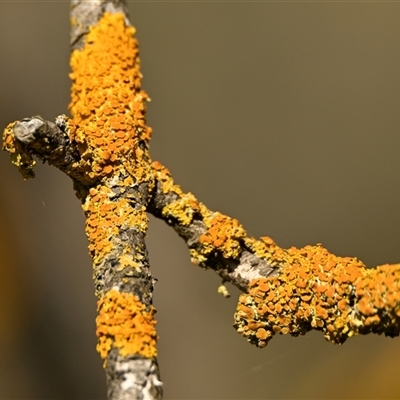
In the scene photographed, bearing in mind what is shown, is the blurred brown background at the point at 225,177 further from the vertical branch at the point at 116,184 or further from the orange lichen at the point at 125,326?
the orange lichen at the point at 125,326

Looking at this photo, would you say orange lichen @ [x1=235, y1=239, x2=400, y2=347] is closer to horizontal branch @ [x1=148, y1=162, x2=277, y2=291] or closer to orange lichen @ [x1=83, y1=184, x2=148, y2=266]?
horizontal branch @ [x1=148, y1=162, x2=277, y2=291]

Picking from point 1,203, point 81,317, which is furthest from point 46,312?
point 1,203

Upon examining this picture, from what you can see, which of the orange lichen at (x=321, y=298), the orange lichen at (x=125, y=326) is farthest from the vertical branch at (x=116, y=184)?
the orange lichen at (x=321, y=298)

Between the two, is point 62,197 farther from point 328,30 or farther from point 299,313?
point 299,313

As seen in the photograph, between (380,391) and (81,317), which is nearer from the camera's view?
(380,391)

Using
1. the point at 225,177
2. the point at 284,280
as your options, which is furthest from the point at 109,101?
the point at 225,177

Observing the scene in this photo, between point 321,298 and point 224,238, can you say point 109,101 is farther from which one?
point 321,298

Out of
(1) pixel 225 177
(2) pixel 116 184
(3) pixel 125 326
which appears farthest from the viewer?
(1) pixel 225 177
